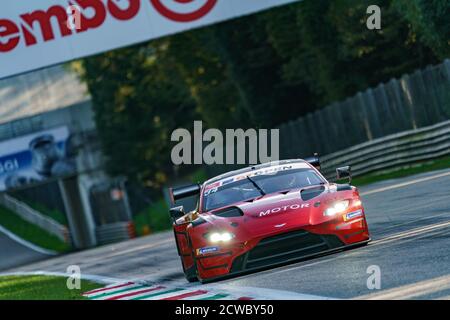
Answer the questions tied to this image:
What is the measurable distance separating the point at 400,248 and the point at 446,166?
15.0 m

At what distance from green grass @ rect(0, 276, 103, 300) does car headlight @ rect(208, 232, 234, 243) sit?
7.85 feet

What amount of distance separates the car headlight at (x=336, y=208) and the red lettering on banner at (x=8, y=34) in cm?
1791

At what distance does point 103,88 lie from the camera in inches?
2958

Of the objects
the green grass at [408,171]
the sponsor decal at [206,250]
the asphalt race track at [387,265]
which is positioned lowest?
the asphalt race track at [387,265]

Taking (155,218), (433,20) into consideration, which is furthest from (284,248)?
(155,218)

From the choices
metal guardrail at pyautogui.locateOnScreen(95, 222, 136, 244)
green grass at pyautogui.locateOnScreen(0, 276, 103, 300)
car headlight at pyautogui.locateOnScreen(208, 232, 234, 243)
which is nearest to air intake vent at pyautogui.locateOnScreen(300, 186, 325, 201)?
car headlight at pyautogui.locateOnScreen(208, 232, 234, 243)

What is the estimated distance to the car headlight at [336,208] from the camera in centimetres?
1352

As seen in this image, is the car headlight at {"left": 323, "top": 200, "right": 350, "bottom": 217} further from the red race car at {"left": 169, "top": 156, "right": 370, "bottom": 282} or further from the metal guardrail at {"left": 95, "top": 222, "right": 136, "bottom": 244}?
the metal guardrail at {"left": 95, "top": 222, "right": 136, "bottom": 244}

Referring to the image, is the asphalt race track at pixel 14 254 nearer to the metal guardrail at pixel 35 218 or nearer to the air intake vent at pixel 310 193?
the metal guardrail at pixel 35 218

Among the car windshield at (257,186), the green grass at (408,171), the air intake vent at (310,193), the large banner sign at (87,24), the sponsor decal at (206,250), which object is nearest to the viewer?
the sponsor decal at (206,250)

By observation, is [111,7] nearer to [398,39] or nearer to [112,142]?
[398,39]

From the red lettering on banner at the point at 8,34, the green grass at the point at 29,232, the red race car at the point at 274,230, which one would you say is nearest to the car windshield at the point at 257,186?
the red race car at the point at 274,230

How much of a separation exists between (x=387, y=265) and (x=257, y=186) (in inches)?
125
